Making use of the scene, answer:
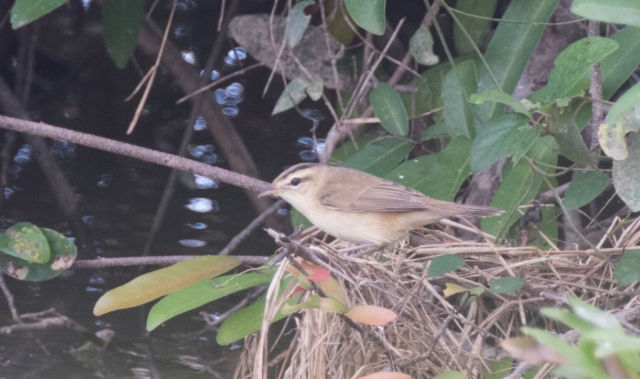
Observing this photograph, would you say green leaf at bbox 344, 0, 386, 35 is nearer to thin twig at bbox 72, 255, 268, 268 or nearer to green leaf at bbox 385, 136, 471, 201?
green leaf at bbox 385, 136, 471, 201

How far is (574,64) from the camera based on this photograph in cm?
180

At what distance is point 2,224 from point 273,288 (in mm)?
2325

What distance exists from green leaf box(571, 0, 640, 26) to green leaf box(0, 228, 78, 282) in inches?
77.4

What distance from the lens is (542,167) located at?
2.46 meters

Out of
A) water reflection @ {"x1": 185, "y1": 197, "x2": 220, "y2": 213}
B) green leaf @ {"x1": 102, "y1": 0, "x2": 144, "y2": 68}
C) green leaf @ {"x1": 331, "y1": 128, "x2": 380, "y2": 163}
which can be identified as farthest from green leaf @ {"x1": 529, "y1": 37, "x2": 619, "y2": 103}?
water reflection @ {"x1": 185, "y1": 197, "x2": 220, "y2": 213}

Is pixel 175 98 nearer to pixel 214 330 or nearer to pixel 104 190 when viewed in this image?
pixel 104 190

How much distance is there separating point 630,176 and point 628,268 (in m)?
0.28

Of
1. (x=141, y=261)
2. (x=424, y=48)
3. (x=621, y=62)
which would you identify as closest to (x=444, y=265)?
(x=621, y=62)

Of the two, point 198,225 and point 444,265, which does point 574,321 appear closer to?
point 444,265

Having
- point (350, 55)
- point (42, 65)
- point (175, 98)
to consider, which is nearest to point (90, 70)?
point (42, 65)

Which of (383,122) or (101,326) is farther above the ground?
(383,122)

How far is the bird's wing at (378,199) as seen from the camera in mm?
2490

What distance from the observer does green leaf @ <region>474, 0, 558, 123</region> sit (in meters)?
2.44

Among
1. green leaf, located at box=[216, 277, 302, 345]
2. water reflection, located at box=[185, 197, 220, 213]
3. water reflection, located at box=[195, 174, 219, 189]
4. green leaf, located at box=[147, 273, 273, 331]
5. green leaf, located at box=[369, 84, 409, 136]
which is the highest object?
green leaf, located at box=[369, 84, 409, 136]
